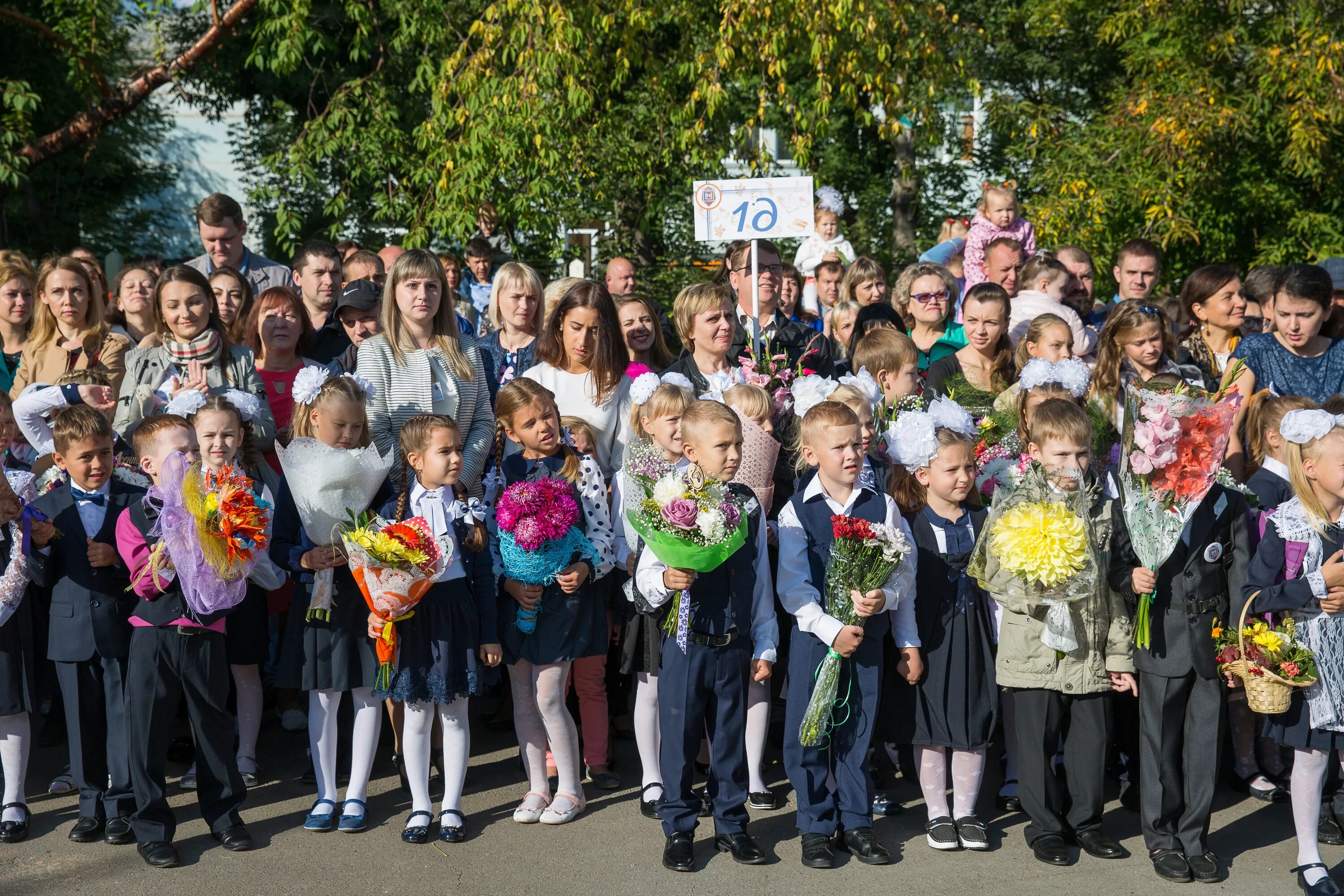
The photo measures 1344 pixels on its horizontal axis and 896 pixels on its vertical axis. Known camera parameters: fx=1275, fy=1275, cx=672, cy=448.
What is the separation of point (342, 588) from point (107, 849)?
4.41 feet

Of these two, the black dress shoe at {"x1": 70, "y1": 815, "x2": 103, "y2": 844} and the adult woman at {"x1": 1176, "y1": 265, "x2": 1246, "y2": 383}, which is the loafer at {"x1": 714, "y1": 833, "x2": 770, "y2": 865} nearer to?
the black dress shoe at {"x1": 70, "y1": 815, "x2": 103, "y2": 844}

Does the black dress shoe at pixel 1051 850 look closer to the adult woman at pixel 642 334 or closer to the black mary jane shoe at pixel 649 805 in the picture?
the black mary jane shoe at pixel 649 805

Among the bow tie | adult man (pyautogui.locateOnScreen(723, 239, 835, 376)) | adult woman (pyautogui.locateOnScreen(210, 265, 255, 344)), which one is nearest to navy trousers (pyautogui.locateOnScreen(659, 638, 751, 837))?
adult man (pyautogui.locateOnScreen(723, 239, 835, 376))

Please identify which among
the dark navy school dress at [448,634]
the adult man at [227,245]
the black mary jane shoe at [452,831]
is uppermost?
A: the adult man at [227,245]

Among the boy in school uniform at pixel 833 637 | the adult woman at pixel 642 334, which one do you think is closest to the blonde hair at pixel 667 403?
the boy in school uniform at pixel 833 637

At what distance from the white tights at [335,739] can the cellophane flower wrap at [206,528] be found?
689mm

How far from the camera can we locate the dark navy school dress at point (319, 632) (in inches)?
206

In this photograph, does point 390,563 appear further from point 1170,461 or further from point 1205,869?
point 1205,869

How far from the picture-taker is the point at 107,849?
5.03 metres

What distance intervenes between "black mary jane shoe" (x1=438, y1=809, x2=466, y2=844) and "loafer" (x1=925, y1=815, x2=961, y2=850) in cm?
189

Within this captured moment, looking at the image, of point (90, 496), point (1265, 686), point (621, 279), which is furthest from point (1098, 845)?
point (621, 279)

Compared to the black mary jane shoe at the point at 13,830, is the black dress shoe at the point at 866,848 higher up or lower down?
lower down

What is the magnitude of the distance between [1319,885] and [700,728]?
2.35 meters

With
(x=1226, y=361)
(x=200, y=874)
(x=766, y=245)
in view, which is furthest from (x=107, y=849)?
(x=1226, y=361)
